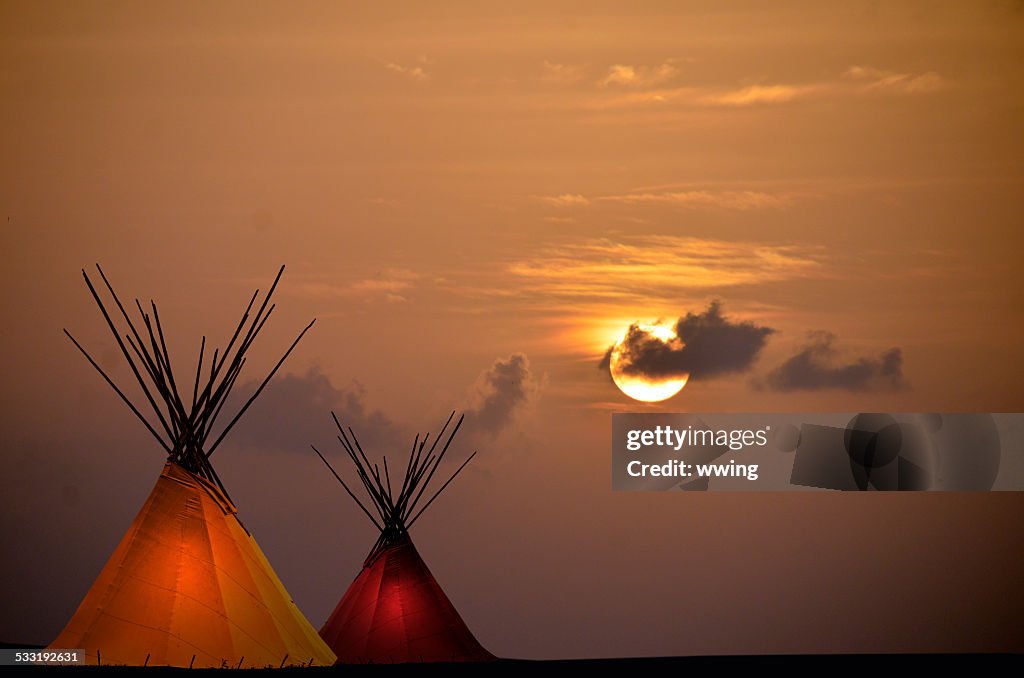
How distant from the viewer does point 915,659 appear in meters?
7.57

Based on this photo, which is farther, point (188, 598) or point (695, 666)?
point (188, 598)

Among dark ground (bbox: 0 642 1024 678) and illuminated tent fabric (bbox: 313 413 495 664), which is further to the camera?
illuminated tent fabric (bbox: 313 413 495 664)

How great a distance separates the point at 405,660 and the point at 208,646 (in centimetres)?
352

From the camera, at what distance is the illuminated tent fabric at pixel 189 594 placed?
26.1ft

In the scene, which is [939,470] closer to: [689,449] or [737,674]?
[689,449]

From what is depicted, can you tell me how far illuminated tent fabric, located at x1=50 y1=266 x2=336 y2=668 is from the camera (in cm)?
795

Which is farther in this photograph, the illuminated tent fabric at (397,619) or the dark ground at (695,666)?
the illuminated tent fabric at (397,619)

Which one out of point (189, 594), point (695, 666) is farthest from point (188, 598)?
point (695, 666)

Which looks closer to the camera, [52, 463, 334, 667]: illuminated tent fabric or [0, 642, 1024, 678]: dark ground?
[0, 642, 1024, 678]: dark ground

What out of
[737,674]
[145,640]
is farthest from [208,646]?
[737,674]

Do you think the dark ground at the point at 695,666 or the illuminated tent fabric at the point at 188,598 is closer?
A: the dark ground at the point at 695,666

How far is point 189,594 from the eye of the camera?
8172mm

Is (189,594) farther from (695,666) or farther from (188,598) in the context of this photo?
(695,666)

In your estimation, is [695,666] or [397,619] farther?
[397,619]
